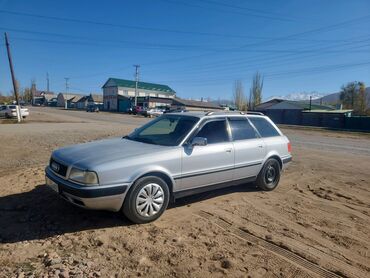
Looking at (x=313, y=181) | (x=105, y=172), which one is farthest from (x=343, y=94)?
(x=105, y=172)

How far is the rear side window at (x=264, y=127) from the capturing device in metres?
6.53

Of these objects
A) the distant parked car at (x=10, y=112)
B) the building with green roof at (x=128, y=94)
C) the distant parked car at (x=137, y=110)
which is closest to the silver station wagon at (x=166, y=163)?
the distant parked car at (x=10, y=112)

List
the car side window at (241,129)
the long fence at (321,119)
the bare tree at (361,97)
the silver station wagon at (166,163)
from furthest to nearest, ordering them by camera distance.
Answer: the bare tree at (361,97) → the long fence at (321,119) → the car side window at (241,129) → the silver station wagon at (166,163)

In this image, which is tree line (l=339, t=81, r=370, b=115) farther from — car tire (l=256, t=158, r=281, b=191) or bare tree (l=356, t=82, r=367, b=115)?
car tire (l=256, t=158, r=281, b=191)

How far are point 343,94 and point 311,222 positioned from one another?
284 ft

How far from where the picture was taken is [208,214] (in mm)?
5023

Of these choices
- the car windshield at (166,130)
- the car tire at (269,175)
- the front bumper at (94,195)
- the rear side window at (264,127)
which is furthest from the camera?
the rear side window at (264,127)

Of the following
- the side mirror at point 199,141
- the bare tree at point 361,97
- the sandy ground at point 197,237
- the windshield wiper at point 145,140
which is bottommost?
the sandy ground at point 197,237

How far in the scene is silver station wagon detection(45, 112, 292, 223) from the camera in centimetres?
421

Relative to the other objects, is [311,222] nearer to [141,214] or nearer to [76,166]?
[141,214]

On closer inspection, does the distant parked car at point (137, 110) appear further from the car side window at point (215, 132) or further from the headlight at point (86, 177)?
the headlight at point (86, 177)

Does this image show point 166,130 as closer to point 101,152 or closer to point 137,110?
point 101,152

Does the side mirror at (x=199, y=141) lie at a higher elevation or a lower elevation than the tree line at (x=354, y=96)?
lower

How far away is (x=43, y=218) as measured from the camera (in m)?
4.60
